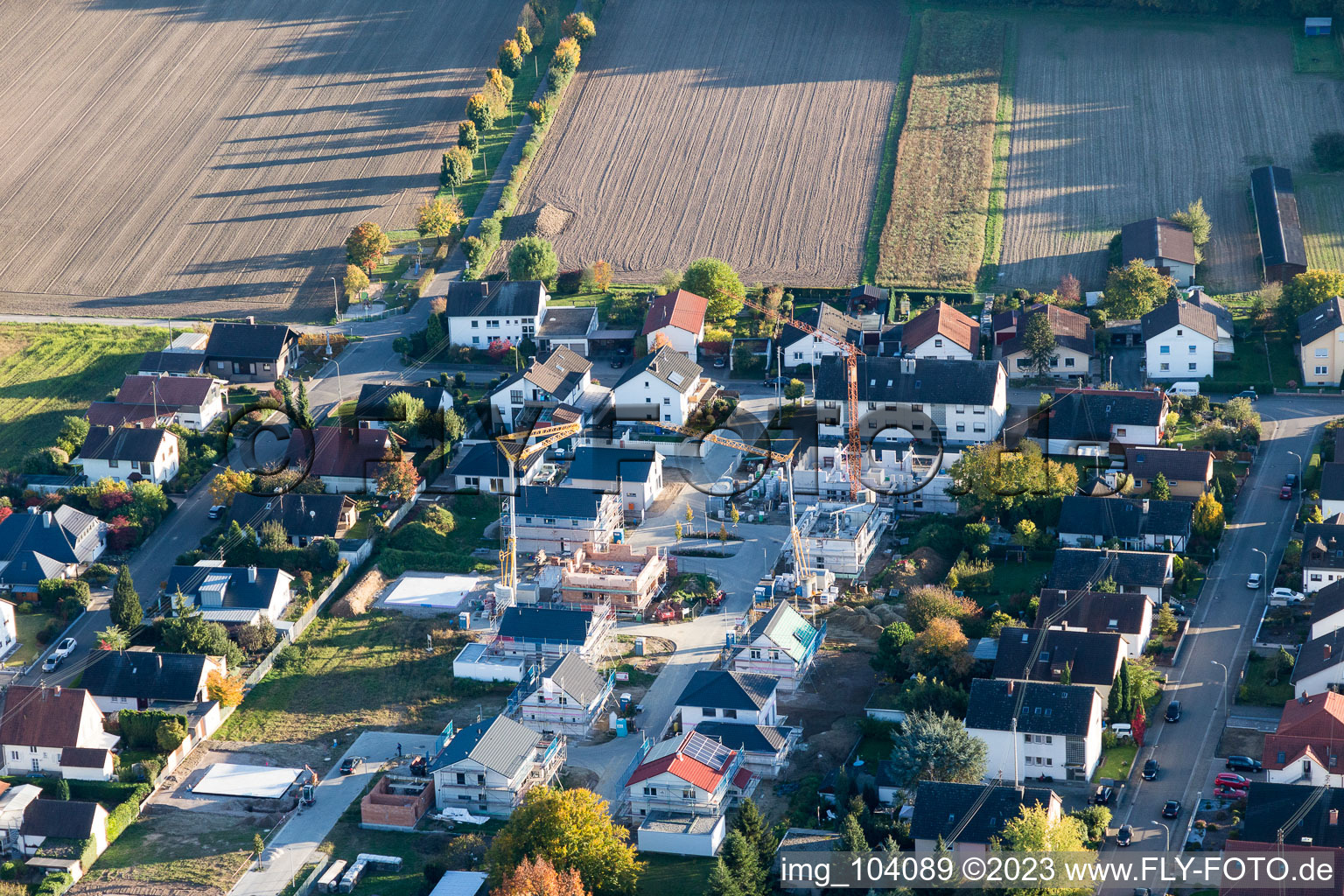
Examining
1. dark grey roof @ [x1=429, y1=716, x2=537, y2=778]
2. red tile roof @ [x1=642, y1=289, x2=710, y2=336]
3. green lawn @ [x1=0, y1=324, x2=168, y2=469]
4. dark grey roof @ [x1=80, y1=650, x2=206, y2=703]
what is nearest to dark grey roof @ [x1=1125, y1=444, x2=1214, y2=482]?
red tile roof @ [x1=642, y1=289, x2=710, y2=336]

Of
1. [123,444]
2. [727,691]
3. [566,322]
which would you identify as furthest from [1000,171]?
[727,691]

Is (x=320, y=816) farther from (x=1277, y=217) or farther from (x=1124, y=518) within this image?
(x=1277, y=217)

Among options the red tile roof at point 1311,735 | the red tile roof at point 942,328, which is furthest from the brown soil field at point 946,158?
the red tile roof at point 1311,735

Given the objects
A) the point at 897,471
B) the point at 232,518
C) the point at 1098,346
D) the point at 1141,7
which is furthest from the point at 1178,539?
the point at 1141,7

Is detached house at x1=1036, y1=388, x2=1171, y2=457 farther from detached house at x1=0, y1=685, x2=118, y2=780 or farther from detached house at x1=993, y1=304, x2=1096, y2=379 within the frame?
detached house at x1=0, y1=685, x2=118, y2=780

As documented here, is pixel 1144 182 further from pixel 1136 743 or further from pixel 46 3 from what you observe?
pixel 46 3

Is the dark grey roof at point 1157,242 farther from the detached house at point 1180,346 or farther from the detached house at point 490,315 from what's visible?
the detached house at point 490,315
